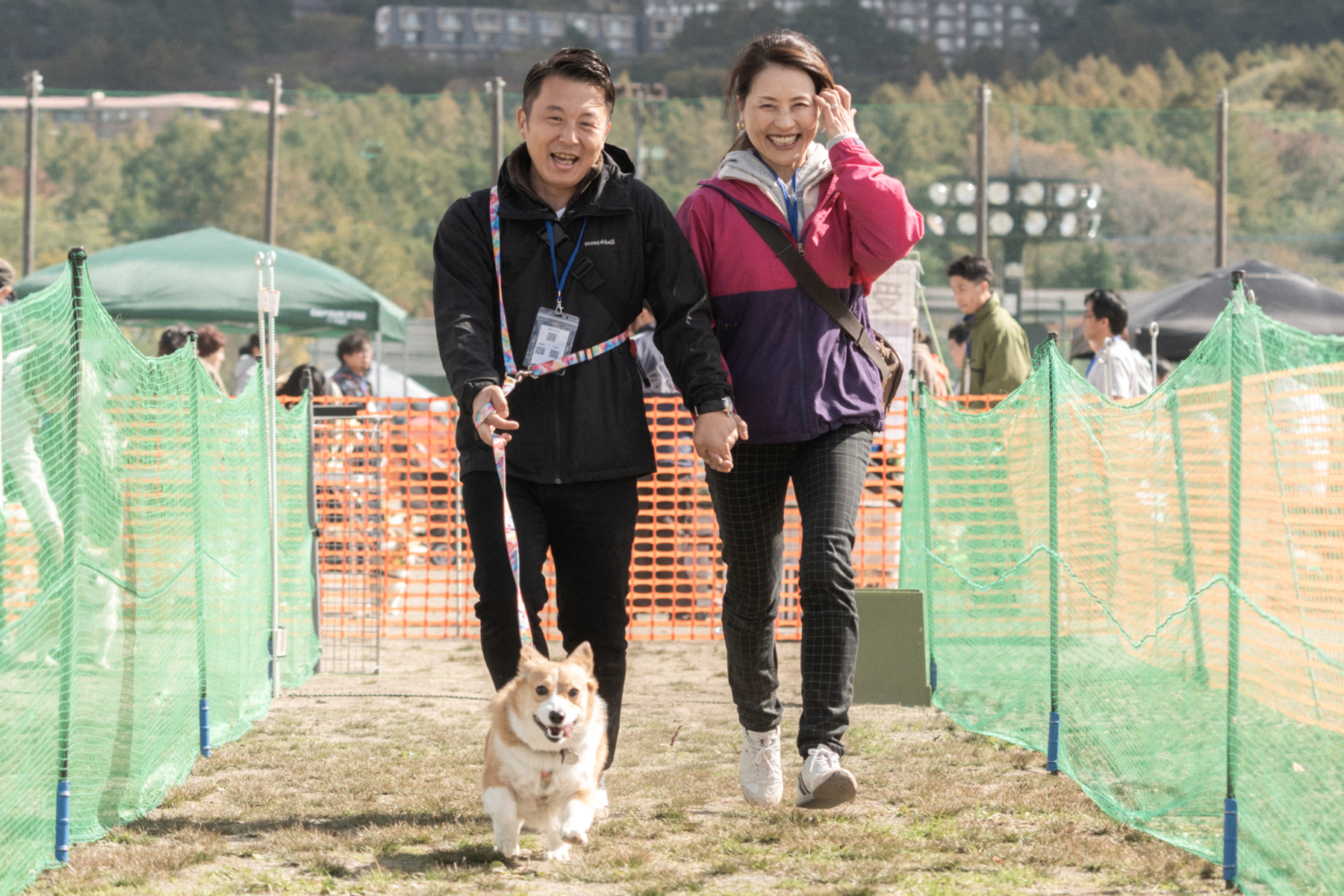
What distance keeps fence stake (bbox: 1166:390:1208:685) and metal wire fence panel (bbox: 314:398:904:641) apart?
3.70 meters

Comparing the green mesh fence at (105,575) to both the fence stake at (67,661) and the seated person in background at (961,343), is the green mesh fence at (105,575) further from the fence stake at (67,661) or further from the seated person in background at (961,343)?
the seated person in background at (961,343)

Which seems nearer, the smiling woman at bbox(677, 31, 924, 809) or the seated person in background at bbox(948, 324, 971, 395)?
the smiling woman at bbox(677, 31, 924, 809)

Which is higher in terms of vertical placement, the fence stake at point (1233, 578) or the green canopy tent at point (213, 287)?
the green canopy tent at point (213, 287)

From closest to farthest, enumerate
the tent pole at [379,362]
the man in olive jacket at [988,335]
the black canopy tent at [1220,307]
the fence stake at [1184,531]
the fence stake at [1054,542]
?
the fence stake at [1184,531], the fence stake at [1054,542], the man in olive jacket at [988,335], the black canopy tent at [1220,307], the tent pole at [379,362]

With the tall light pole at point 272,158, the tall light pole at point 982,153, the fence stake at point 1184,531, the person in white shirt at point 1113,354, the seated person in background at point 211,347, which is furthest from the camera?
the tall light pole at point 272,158

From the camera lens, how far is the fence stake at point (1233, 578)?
3.14 metres

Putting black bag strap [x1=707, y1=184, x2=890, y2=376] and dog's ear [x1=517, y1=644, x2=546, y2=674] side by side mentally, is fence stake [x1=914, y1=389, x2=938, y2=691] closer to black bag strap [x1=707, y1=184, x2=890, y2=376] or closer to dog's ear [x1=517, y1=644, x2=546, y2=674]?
black bag strap [x1=707, y1=184, x2=890, y2=376]

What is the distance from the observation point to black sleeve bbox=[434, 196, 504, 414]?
3621mm

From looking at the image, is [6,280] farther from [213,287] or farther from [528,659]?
[213,287]

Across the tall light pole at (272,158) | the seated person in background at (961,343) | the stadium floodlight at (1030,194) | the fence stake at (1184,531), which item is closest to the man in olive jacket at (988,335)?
the seated person in background at (961,343)

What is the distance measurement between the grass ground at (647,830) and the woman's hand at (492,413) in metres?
1.00

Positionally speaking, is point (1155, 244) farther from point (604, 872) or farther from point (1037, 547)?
point (604, 872)

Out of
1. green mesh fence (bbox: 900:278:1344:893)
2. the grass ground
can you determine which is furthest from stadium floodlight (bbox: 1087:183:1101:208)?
the grass ground

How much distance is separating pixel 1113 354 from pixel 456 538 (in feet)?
13.8
